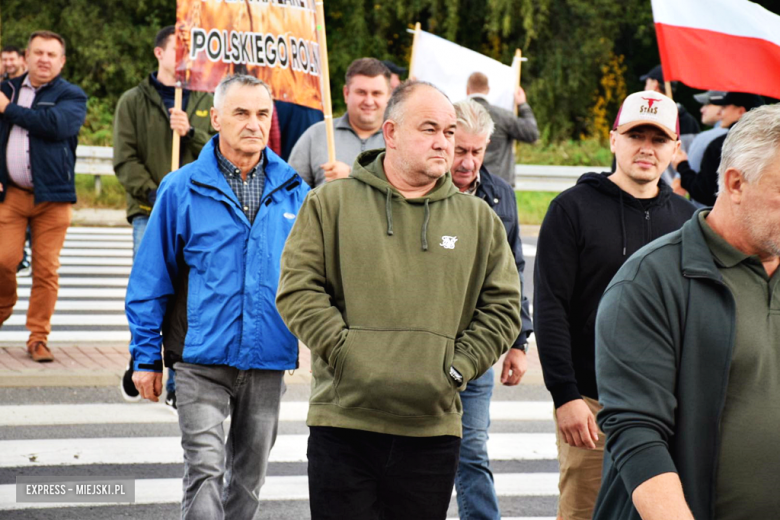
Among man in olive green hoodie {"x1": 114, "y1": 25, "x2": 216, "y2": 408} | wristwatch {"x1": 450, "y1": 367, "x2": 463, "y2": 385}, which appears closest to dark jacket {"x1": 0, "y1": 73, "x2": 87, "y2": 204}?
man in olive green hoodie {"x1": 114, "y1": 25, "x2": 216, "y2": 408}

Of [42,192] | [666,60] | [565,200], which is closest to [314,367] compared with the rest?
[565,200]

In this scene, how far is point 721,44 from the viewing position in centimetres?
611

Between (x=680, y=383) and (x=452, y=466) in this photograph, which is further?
(x=452, y=466)

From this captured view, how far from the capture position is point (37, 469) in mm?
6340

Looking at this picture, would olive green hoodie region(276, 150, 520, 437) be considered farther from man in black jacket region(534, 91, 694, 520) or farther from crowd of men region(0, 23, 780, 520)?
man in black jacket region(534, 91, 694, 520)

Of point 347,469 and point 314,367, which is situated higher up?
point 314,367

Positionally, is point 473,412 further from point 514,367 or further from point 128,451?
point 128,451

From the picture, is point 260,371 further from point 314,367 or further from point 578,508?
point 578,508

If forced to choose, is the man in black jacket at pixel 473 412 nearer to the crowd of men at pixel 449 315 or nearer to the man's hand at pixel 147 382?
the crowd of men at pixel 449 315

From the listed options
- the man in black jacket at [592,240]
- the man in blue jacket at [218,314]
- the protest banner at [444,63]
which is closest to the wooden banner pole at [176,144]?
the man in blue jacket at [218,314]

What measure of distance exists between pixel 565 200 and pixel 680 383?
181 cm

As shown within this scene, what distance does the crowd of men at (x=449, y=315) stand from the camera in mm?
2807

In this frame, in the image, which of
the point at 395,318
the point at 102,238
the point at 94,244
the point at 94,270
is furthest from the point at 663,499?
the point at 102,238

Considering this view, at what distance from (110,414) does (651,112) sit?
4.43m
